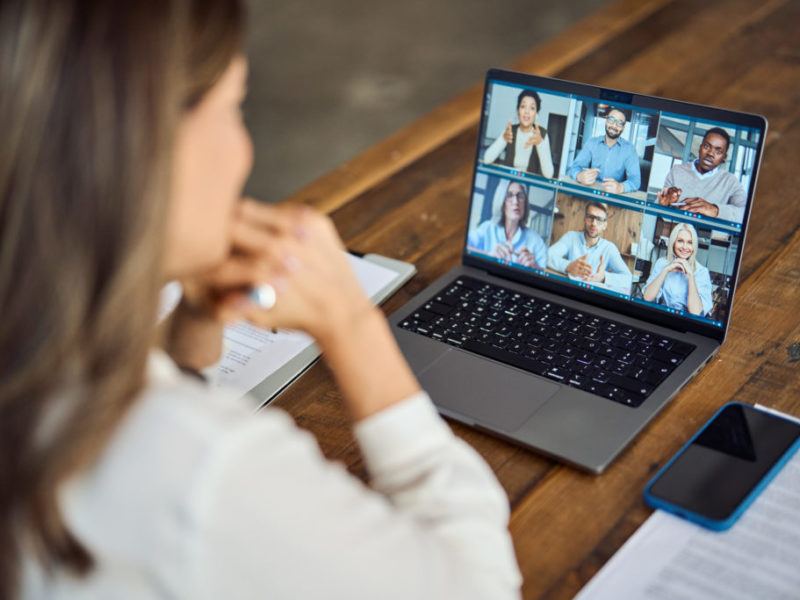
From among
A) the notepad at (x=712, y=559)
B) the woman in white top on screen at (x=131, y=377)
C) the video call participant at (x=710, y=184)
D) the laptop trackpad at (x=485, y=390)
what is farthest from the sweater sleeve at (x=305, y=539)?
the video call participant at (x=710, y=184)

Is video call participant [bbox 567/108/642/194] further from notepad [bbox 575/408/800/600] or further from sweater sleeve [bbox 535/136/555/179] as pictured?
notepad [bbox 575/408/800/600]

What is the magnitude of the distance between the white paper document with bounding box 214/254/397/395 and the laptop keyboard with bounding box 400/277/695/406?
0.11 m

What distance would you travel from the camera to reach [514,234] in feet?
3.80

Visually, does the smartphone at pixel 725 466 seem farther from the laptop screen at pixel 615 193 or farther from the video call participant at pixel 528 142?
the video call participant at pixel 528 142

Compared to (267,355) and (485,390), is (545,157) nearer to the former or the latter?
(485,390)

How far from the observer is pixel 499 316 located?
3.68 feet

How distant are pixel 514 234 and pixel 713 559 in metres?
0.48

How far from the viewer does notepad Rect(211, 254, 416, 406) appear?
3.47ft

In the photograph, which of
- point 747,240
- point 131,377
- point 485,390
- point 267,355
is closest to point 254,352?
point 267,355

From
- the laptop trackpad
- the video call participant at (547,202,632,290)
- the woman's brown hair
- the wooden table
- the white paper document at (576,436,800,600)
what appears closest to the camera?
the woman's brown hair

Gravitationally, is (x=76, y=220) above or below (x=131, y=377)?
above

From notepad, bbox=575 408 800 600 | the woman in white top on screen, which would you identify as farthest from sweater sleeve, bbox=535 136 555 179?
the woman in white top on screen

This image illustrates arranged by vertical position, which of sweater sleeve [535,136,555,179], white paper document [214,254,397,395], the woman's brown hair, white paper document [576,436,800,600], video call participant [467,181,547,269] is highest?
the woman's brown hair

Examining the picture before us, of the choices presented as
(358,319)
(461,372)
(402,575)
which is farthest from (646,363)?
(402,575)
